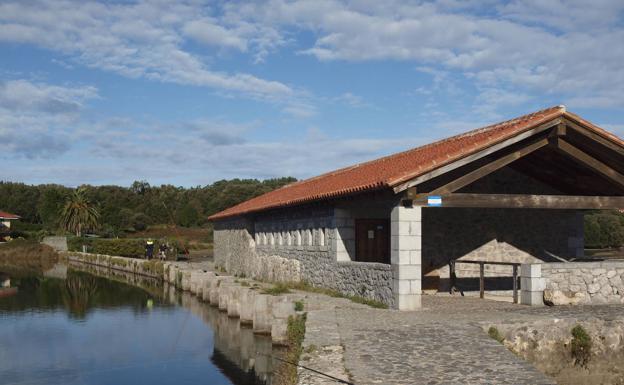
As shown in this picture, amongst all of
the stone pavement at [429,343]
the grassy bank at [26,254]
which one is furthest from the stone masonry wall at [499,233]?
the grassy bank at [26,254]

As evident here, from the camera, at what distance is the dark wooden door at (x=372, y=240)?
57.5 feet

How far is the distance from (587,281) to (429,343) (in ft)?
21.1

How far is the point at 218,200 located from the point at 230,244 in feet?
166

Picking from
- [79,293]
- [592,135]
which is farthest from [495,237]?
[79,293]

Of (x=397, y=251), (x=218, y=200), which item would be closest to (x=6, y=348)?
(x=397, y=251)

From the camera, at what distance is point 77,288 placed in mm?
30391

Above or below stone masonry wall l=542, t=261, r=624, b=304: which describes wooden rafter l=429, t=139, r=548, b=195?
above

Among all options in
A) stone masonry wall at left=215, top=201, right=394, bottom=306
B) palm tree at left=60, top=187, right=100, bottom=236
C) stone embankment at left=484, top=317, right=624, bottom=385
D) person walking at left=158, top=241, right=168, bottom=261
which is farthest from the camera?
palm tree at left=60, top=187, right=100, bottom=236

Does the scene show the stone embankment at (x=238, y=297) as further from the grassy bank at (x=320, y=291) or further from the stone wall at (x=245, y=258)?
the stone wall at (x=245, y=258)

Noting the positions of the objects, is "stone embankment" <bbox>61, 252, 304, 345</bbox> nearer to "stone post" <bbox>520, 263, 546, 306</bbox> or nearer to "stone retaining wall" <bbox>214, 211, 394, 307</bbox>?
"stone retaining wall" <bbox>214, 211, 394, 307</bbox>

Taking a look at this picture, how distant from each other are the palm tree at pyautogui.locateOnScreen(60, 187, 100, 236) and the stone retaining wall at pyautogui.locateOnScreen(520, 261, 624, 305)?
184 ft

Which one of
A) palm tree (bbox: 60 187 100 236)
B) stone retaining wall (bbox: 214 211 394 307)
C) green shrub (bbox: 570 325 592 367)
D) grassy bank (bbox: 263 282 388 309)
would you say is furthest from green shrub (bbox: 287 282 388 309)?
palm tree (bbox: 60 187 100 236)

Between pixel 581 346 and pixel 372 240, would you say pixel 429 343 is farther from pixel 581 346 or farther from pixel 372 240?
pixel 372 240

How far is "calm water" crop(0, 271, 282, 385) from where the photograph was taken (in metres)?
12.9
